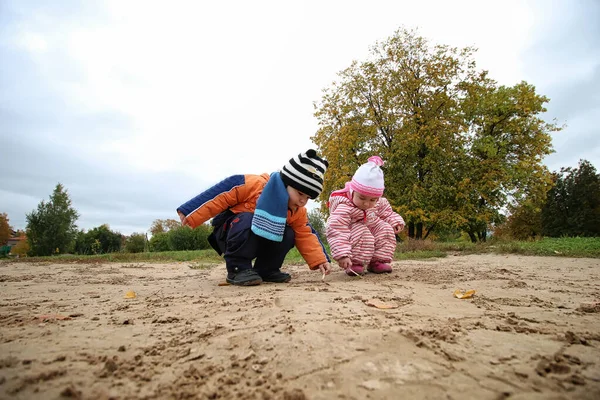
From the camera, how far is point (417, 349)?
4.19ft

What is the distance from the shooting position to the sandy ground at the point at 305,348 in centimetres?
101

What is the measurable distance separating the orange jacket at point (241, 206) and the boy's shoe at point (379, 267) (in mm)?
743

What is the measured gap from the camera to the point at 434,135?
1337 cm

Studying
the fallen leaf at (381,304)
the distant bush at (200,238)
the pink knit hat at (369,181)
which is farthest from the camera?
the distant bush at (200,238)

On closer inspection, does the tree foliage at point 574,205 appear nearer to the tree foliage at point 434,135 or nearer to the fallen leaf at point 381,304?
the tree foliage at point 434,135

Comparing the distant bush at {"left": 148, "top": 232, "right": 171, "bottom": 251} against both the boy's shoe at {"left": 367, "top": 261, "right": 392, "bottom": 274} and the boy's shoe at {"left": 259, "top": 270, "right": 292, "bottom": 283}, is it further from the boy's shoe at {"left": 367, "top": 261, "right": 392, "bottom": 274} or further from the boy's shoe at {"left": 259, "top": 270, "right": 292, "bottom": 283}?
the boy's shoe at {"left": 367, "top": 261, "right": 392, "bottom": 274}

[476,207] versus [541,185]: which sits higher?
[541,185]

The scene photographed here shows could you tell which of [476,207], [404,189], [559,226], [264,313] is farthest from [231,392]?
[559,226]

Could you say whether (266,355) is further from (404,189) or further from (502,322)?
(404,189)

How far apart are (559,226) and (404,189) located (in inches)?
614

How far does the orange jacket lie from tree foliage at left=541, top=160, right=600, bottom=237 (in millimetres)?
24116

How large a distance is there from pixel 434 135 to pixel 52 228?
2992 cm

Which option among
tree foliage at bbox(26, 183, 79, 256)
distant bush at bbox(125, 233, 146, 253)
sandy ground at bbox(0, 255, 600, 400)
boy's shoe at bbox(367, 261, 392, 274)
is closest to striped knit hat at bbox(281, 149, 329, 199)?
sandy ground at bbox(0, 255, 600, 400)

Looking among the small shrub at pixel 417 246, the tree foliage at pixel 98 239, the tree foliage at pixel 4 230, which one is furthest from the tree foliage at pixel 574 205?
the tree foliage at pixel 4 230
